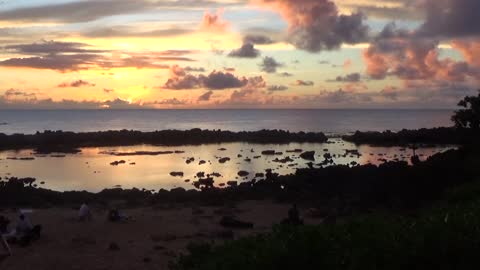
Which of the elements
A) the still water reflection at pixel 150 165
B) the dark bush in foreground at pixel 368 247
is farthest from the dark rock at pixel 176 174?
the dark bush in foreground at pixel 368 247

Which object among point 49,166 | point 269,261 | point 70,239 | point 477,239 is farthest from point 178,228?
point 49,166

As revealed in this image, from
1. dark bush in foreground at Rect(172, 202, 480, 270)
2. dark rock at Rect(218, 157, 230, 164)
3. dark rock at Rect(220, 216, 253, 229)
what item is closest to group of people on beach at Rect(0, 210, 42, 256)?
dark rock at Rect(220, 216, 253, 229)

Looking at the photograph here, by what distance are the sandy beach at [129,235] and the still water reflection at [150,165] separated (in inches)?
398

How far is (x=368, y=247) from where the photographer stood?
626cm

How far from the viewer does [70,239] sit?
1595 centimetres

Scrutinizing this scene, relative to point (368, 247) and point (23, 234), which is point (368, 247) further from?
point (23, 234)

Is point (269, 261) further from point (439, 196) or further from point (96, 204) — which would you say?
point (96, 204)

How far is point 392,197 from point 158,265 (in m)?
9.71

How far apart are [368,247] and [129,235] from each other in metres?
11.6

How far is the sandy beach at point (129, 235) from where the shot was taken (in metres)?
13.6

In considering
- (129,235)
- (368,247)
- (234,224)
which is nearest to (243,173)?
(234,224)

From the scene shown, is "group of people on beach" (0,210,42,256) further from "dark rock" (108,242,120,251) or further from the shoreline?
the shoreline

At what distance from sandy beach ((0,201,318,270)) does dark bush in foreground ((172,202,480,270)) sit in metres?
6.84

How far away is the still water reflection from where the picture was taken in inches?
1325
